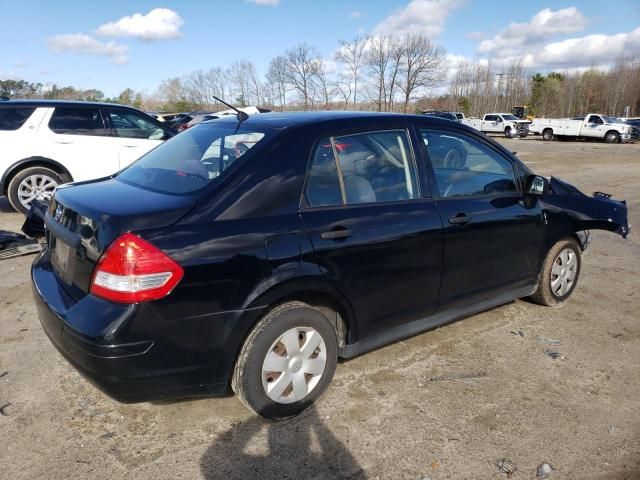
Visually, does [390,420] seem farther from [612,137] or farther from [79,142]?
[612,137]

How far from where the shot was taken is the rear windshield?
9.16ft

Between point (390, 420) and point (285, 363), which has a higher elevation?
point (285, 363)

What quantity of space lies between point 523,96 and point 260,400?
73.1 meters

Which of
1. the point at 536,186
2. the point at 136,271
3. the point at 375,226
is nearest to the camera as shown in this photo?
the point at 136,271

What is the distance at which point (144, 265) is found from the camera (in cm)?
230

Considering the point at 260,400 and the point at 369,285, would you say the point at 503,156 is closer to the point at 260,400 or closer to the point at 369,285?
the point at 369,285

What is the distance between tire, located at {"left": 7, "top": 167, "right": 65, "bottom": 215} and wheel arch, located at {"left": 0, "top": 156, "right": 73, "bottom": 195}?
0.15 feet

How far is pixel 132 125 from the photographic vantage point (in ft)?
27.0

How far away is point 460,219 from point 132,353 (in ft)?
7.37

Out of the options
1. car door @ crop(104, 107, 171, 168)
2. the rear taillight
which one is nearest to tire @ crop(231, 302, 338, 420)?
the rear taillight

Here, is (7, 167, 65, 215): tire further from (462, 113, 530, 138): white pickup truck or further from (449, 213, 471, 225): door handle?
(462, 113, 530, 138): white pickup truck

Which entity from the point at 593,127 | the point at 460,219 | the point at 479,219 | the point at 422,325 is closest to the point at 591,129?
the point at 593,127

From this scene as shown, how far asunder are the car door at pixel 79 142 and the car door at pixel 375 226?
5.93 meters

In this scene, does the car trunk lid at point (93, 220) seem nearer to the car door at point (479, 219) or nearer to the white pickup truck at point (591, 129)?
the car door at point (479, 219)
